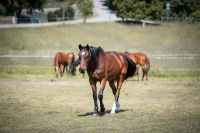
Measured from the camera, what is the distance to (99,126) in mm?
13539

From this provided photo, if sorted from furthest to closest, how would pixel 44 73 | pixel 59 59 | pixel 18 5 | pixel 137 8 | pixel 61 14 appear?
pixel 61 14 → pixel 18 5 → pixel 137 8 → pixel 44 73 → pixel 59 59

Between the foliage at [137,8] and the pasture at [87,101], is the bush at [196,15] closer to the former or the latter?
the foliage at [137,8]

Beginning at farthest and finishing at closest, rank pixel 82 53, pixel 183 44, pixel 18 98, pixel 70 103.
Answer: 1. pixel 183 44
2. pixel 18 98
3. pixel 70 103
4. pixel 82 53

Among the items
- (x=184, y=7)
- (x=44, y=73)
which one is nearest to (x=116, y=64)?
(x=44, y=73)

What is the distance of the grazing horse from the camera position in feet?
47.8

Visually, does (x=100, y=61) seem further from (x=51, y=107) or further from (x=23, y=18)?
(x=23, y=18)

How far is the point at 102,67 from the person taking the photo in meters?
15.2

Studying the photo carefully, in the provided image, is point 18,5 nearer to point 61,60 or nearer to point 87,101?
point 61,60

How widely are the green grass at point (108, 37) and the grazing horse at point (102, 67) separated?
32.6 m

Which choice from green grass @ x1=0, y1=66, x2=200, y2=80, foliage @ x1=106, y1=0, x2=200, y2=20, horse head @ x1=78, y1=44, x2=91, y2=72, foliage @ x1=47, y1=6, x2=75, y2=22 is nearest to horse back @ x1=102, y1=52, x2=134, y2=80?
horse head @ x1=78, y1=44, x2=91, y2=72

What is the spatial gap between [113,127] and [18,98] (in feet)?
24.0

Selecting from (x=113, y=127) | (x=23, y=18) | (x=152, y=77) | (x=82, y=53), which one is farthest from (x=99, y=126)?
(x=23, y=18)

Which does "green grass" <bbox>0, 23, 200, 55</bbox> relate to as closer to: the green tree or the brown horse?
the green tree

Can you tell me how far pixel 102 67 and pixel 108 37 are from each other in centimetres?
4548
